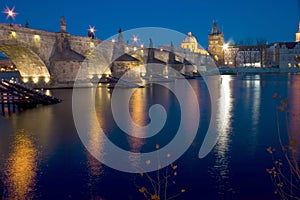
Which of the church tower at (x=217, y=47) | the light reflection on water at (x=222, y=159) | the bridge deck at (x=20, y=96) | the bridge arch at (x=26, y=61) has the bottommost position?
the light reflection on water at (x=222, y=159)

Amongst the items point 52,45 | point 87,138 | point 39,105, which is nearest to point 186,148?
point 87,138

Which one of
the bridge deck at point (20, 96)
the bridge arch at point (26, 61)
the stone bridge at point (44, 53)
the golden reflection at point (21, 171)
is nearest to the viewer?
the golden reflection at point (21, 171)

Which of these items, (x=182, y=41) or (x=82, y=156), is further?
(x=182, y=41)

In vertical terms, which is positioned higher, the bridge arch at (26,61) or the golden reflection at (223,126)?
the bridge arch at (26,61)

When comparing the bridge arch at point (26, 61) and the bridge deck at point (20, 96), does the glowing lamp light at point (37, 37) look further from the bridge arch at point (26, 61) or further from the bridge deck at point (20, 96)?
the bridge deck at point (20, 96)

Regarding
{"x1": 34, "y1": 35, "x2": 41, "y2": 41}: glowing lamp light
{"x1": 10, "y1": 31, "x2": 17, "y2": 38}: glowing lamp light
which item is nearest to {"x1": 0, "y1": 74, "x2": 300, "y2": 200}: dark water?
{"x1": 10, "y1": 31, "x2": 17, "y2": 38}: glowing lamp light

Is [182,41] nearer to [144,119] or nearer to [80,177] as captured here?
[144,119]

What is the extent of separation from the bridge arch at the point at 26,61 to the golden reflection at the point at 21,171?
26.9m

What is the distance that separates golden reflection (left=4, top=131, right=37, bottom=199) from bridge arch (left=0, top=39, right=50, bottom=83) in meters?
26.9

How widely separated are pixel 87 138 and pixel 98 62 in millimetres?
47769

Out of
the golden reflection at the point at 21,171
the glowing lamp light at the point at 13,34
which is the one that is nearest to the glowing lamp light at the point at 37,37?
the glowing lamp light at the point at 13,34

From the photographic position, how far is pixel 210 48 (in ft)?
483

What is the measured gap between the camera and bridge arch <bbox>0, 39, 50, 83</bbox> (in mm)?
36906

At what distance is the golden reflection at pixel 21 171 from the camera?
7723mm
